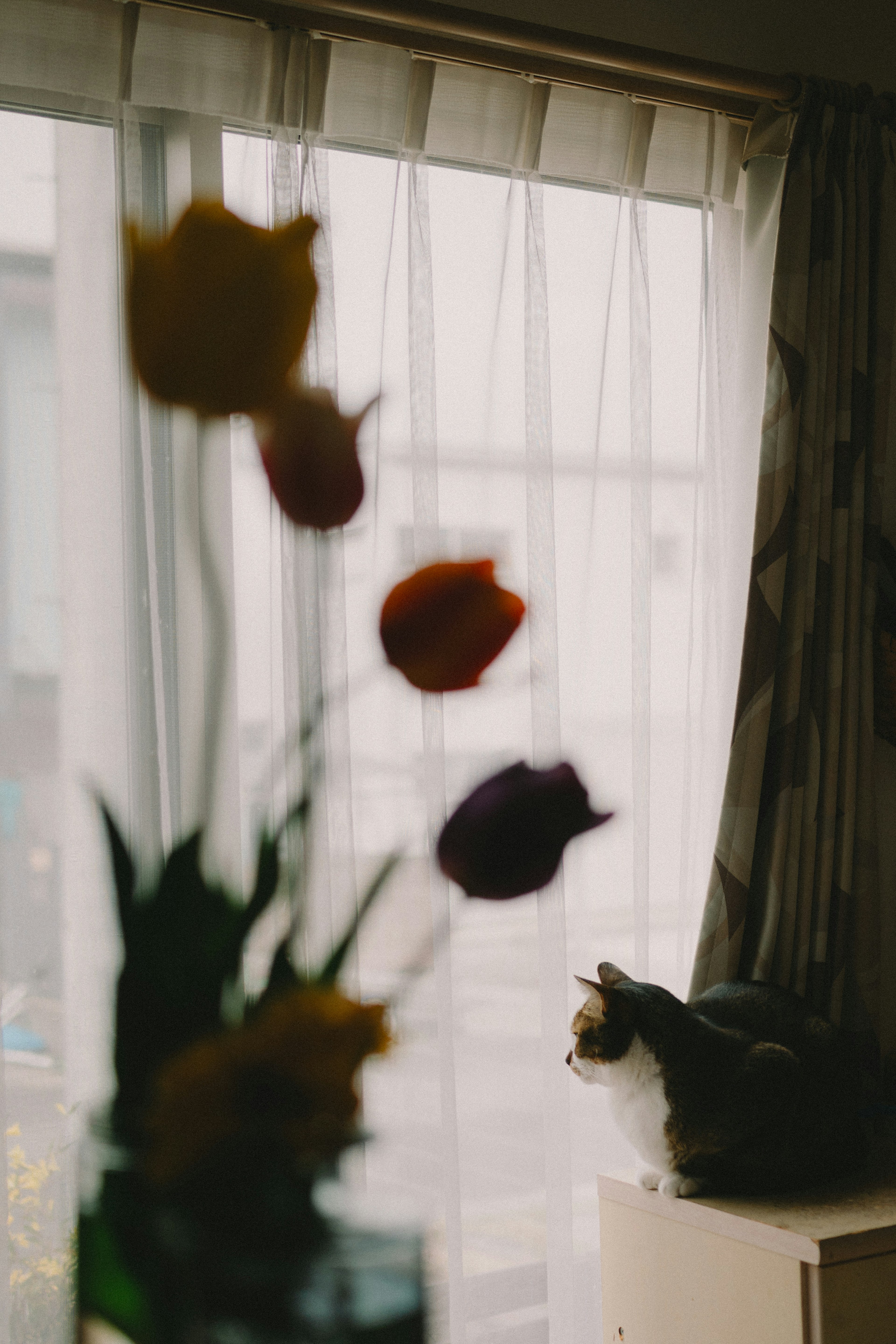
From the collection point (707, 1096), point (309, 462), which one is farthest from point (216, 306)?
point (707, 1096)

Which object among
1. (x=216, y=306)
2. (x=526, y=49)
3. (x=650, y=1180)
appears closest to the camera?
(x=216, y=306)

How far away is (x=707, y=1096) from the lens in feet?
3.97

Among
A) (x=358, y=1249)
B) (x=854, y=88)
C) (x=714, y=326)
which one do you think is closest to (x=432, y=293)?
(x=714, y=326)

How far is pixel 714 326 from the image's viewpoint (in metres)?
1.60

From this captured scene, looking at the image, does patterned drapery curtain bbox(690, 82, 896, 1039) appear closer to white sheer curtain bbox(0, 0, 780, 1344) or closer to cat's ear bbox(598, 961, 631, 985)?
white sheer curtain bbox(0, 0, 780, 1344)

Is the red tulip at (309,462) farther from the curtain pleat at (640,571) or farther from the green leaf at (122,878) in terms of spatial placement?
the curtain pleat at (640,571)

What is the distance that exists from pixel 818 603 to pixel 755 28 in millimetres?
896

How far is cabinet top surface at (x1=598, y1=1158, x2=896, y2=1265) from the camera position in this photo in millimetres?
1123

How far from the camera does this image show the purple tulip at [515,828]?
0.35m

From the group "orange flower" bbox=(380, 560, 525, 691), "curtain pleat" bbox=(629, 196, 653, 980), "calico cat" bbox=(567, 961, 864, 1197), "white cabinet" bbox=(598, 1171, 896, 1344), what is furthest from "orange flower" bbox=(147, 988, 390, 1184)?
"curtain pleat" bbox=(629, 196, 653, 980)

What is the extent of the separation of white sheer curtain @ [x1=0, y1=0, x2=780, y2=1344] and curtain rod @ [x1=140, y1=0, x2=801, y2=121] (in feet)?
0.08

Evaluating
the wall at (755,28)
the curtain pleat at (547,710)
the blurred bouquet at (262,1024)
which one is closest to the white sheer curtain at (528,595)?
the curtain pleat at (547,710)

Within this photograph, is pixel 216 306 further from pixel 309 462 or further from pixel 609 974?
pixel 609 974

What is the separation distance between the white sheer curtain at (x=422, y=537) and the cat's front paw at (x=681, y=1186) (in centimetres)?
21
